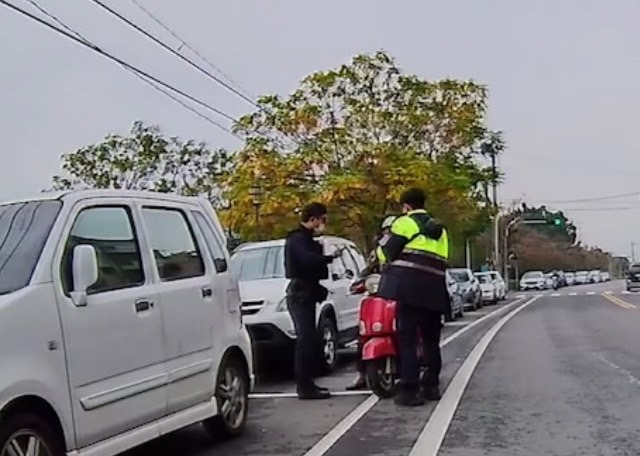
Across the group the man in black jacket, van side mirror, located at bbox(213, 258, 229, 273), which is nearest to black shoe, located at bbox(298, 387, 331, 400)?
the man in black jacket

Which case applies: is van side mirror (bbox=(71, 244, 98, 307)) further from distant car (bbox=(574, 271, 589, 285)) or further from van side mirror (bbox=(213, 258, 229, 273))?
distant car (bbox=(574, 271, 589, 285))

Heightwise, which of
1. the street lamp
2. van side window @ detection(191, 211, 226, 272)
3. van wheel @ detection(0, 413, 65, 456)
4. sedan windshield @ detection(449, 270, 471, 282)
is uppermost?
the street lamp

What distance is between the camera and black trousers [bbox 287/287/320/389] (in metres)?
10.2

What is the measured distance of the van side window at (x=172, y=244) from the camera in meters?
7.10

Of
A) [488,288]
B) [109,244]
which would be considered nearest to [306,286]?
[109,244]

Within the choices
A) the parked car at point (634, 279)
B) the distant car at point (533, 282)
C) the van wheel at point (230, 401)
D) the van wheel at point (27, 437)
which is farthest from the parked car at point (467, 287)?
the distant car at point (533, 282)

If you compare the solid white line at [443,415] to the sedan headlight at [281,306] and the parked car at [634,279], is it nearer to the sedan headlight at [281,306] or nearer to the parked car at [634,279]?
the sedan headlight at [281,306]

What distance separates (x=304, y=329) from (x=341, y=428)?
1.86 meters

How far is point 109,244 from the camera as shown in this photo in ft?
21.4

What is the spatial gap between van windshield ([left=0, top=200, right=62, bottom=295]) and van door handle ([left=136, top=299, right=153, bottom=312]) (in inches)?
31.0

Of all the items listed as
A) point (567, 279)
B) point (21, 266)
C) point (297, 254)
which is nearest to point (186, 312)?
point (21, 266)

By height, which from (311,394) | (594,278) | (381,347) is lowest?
(594,278)

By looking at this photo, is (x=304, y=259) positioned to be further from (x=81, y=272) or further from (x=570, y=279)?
(x=570, y=279)

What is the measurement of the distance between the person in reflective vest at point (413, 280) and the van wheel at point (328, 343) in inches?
116
